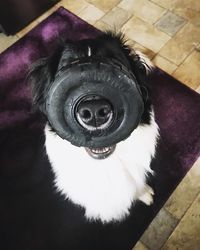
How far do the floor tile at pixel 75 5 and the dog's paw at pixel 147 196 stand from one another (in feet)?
5.53

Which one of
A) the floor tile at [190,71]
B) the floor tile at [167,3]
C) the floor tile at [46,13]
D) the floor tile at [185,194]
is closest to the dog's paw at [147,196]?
the floor tile at [185,194]

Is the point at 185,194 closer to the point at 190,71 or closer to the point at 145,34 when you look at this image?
the point at 190,71

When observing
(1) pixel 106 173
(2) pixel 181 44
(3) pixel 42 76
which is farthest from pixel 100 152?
(2) pixel 181 44

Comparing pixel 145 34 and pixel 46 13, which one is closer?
pixel 145 34

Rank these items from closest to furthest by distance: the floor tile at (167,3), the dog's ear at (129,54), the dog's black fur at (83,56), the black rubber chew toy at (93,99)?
the black rubber chew toy at (93,99) < the dog's black fur at (83,56) < the dog's ear at (129,54) < the floor tile at (167,3)

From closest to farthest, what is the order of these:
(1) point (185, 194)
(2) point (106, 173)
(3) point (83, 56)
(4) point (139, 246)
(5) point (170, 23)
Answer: (3) point (83, 56) → (2) point (106, 173) → (4) point (139, 246) → (1) point (185, 194) → (5) point (170, 23)

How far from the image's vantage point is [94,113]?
1075 millimetres

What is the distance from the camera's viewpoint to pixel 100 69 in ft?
3.49

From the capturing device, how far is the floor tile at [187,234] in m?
1.75

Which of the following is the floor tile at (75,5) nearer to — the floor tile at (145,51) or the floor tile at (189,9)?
the floor tile at (145,51)

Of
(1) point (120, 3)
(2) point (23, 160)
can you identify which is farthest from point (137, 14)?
(2) point (23, 160)

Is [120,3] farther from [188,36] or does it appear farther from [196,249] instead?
[196,249]

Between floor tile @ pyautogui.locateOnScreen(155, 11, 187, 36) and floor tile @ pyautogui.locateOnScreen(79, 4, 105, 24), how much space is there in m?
0.50

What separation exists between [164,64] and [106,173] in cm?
119
